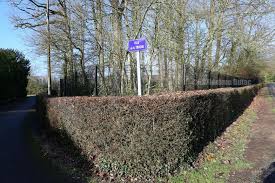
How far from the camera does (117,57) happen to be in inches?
651

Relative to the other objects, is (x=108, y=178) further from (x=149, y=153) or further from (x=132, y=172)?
(x=149, y=153)

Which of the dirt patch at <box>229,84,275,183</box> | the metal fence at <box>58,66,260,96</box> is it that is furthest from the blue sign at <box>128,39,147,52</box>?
the metal fence at <box>58,66,260,96</box>

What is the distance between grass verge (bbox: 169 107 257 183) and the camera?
6.92 meters

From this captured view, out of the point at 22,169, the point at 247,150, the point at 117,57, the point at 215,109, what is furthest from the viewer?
the point at 117,57

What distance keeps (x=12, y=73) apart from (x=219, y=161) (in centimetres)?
3260

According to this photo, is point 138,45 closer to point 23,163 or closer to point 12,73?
point 23,163

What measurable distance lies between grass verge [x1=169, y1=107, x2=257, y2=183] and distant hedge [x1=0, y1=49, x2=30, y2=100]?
2587 centimetres

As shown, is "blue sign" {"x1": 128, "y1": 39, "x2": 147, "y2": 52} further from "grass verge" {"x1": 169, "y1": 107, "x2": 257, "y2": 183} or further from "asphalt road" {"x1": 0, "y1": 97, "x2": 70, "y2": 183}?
"asphalt road" {"x1": 0, "y1": 97, "x2": 70, "y2": 183}

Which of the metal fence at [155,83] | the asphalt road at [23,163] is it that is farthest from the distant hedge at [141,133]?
the metal fence at [155,83]

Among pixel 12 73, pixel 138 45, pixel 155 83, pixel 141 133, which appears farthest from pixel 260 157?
pixel 12 73

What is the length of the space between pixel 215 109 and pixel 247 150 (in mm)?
1456

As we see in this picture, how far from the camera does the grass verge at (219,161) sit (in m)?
6.92

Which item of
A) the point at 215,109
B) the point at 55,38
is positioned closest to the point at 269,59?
the point at 55,38

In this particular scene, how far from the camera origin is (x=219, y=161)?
822cm
